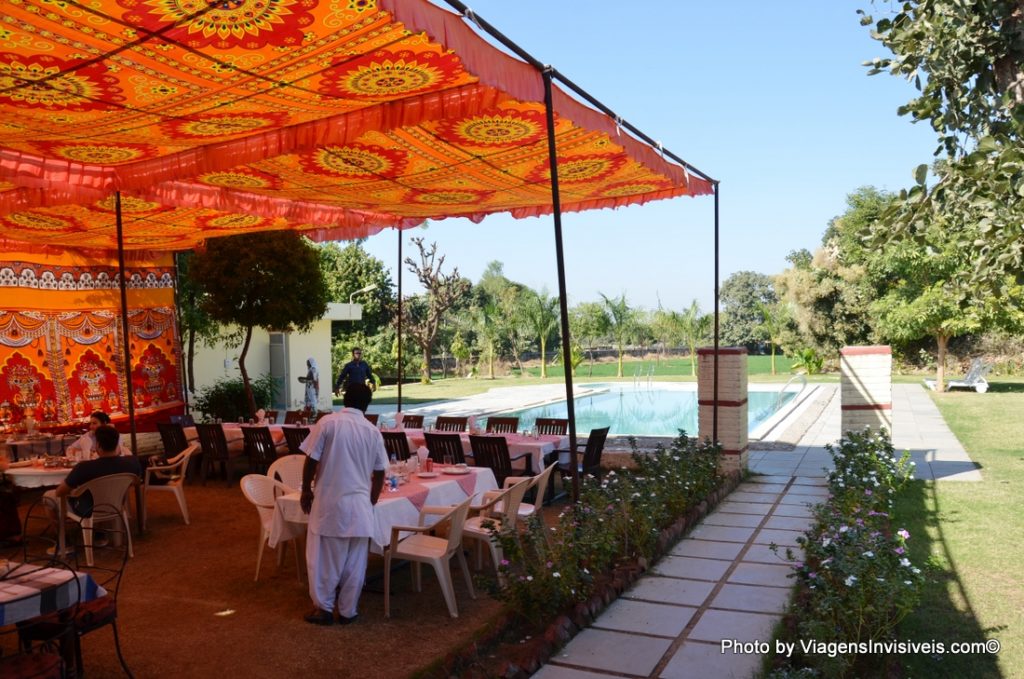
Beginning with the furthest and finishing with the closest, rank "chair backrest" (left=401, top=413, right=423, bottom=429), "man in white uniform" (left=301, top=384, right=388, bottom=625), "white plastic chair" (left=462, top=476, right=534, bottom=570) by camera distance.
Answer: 1. "chair backrest" (left=401, top=413, right=423, bottom=429)
2. "white plastic chair" (left=462, top=476, right=534, bottom=570)
3. "man in white uniform" (left=301, top=384, right=388, bottom=625)

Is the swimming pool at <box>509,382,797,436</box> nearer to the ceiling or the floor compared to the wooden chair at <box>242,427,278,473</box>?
nearer to the floor

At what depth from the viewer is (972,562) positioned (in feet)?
20.0

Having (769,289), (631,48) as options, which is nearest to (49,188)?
(631,48)

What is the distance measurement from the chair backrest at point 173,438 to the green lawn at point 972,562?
26.0ft

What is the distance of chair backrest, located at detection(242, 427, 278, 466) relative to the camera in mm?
9938

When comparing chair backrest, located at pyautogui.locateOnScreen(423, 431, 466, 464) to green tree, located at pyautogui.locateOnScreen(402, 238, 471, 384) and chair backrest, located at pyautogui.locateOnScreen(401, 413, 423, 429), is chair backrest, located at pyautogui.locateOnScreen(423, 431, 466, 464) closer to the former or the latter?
A: chair backrest, located at pyautogui.locateOnScreen(401, 413, 423, 429)

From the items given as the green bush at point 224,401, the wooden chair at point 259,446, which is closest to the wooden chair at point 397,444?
the wooden chair at point 259,446

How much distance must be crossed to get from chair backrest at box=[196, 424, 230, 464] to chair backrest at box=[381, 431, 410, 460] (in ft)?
7.74

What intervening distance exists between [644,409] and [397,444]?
1378cm

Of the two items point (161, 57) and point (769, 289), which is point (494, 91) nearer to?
point (161, 57)

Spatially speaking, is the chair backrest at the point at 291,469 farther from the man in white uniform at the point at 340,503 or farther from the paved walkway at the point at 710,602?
the paved walkway at the point at 710,602

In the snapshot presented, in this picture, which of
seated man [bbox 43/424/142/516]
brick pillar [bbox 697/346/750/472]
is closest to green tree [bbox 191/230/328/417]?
seated man [bbox 43/424/142/516]

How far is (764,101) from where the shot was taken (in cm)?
2223

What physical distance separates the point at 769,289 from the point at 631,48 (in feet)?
169
